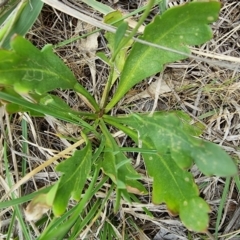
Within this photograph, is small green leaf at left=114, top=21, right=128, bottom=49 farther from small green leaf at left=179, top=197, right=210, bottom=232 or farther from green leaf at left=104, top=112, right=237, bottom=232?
small green leaf at left=179, top=197, right=210, bottom=232

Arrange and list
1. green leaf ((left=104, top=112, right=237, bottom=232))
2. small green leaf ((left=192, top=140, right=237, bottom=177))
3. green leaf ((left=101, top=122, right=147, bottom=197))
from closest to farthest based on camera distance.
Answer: small green leaf ((left=192, top=140, right=237, bottom=177)), green leaf ((left=104, top=112, right=237, bottom=232)), green leaf ((left=101, top=122, right=147, bottom=197))

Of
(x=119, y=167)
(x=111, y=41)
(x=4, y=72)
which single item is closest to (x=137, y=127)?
(x=119, y=167)

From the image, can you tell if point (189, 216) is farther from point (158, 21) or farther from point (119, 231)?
point (158, 21)

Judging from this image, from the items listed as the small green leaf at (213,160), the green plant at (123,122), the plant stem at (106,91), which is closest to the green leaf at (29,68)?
the green plant at (123,122)

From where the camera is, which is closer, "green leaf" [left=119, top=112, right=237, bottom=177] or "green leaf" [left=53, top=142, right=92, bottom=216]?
"green leaf" [left=119, top=112, right=237, bottom=177]

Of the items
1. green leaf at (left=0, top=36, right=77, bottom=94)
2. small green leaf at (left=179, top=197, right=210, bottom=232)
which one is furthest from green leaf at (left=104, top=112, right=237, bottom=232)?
green leaf at (left=0, top=36, right=77, bottom=94)
